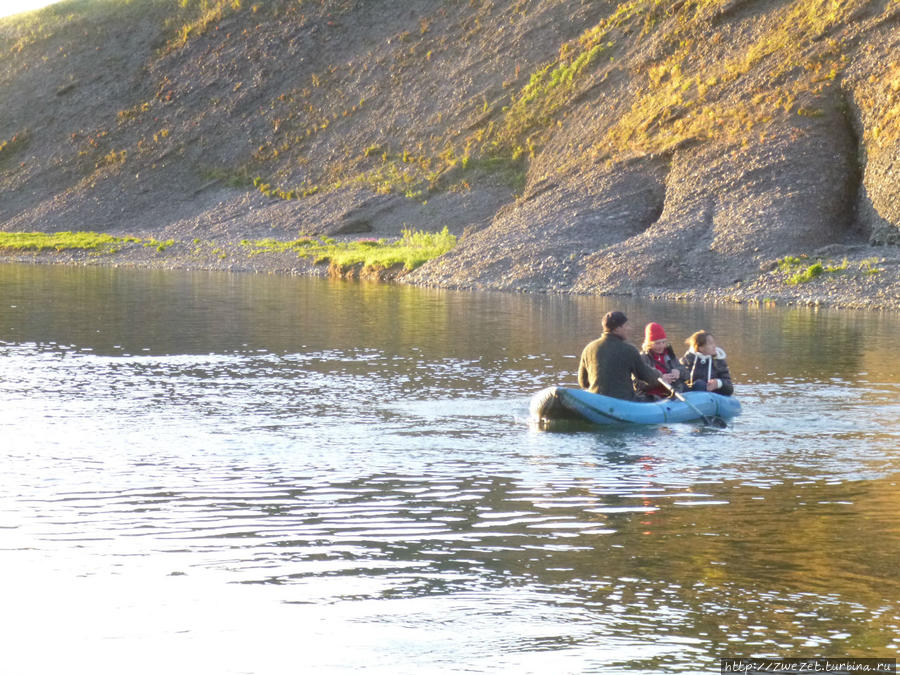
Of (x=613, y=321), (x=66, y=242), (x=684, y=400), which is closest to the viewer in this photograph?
(x=613, y=321)

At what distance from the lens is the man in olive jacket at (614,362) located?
17859 millimetres

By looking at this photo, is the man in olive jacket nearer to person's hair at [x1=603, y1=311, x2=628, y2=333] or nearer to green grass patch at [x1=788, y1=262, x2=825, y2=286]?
person's hair at [x1=603, y1=311, x2=628, y2=333]

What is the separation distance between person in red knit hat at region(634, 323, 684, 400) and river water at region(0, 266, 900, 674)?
1.13 m

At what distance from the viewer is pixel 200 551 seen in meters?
11.0

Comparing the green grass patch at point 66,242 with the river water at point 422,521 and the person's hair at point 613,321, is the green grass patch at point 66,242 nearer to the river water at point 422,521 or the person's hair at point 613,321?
the river water at point 422,521

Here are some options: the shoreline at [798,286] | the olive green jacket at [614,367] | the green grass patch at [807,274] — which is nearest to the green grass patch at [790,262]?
the shoreline at [798,286]

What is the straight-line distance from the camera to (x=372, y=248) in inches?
2313

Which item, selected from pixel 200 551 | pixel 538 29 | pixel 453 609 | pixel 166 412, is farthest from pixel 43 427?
pixel 538 29

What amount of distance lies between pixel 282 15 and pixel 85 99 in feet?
48.9

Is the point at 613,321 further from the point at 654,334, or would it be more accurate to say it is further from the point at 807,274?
the point at 807,274

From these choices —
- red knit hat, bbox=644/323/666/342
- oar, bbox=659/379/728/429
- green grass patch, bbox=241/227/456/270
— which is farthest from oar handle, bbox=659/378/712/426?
green grass patch, bbox=241/227/456/270

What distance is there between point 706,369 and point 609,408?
2.51 meters

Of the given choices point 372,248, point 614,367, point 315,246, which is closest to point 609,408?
point 614,367

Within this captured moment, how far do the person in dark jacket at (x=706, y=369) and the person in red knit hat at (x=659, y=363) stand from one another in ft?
0.79
